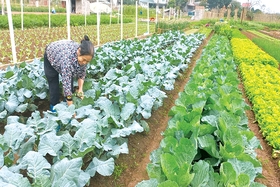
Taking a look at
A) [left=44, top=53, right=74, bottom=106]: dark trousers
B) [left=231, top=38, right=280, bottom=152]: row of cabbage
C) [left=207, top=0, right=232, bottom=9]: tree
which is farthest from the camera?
[left=207, top=0, right=232, bottom=9]: tree

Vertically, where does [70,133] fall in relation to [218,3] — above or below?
below

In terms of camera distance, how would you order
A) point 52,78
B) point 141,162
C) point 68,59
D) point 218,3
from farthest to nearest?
point 218,3, point 52,78, point 141,162, point 68,59

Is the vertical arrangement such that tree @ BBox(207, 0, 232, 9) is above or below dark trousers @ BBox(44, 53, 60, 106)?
above

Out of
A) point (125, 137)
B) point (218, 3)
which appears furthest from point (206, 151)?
point (218, 3)

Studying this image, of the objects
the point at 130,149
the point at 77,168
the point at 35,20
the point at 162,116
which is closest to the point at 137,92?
the point at 130,149

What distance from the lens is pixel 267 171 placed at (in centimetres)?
369

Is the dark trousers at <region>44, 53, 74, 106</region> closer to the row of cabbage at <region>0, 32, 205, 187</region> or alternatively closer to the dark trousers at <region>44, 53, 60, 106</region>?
the dark trousers at <region>44, 53, 60, 106</region>

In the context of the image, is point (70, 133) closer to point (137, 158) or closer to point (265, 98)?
point (137, 158)

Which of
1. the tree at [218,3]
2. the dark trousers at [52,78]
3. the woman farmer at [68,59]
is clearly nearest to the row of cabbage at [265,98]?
the woman farmer at [68,59]

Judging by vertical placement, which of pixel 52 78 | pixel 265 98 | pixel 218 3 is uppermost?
pixel 218 3

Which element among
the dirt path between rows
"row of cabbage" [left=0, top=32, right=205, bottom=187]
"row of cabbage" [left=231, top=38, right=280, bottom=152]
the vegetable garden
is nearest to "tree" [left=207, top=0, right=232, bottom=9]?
"row of cabbage" [left=231, top=38, right=280, bottom=152]

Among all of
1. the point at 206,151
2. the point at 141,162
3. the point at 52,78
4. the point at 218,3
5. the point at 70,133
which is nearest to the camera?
the point at 206,151

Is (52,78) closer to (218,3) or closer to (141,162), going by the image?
(141,162)

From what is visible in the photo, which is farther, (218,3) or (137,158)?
(218,3)
